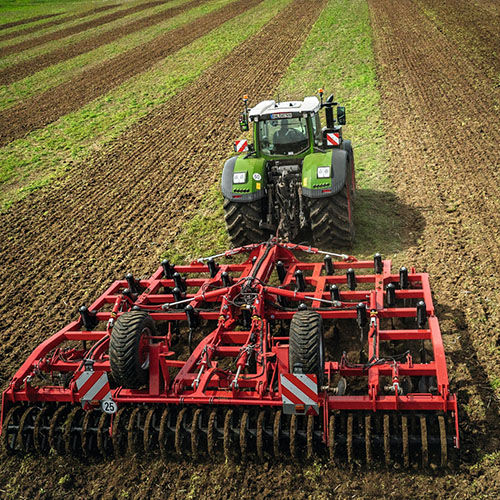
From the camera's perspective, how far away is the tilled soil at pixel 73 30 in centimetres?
3262

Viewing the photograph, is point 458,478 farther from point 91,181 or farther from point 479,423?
point 91,181

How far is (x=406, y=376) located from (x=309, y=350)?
3.87 ft

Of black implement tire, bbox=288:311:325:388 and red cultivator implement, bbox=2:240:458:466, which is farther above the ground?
black implement tire, bbox=288:311:325:388

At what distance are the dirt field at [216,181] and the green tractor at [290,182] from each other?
1.20 m

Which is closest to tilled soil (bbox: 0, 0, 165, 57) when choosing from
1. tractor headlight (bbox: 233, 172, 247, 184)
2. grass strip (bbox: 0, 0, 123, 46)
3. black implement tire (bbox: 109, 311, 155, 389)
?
grass strip (bbox: 0, 0, 123, 46)

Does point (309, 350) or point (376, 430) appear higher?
point (309, 350)

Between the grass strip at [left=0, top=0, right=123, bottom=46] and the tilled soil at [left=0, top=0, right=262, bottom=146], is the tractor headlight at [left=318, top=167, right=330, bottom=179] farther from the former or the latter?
the grass strip at [left=0, top=0, right=123, bottom=46]

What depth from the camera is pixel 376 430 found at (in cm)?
525

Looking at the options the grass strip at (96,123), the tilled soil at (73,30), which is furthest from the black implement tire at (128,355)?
the tilled soil at (73,30)

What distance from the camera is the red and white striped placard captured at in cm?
562

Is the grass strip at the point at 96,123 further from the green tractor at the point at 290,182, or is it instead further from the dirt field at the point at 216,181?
the green tractor at the point at 290,182

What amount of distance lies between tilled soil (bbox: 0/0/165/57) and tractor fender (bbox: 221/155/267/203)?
26317 millimetres

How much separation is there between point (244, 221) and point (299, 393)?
4.26 metres

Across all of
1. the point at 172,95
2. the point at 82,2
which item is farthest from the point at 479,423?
the point at 82,2
